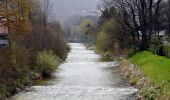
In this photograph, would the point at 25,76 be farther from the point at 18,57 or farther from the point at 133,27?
the point at 133,27

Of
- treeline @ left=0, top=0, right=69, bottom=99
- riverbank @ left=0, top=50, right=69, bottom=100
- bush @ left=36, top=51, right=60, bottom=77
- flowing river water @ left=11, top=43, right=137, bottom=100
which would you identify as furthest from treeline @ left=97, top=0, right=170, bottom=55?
treeline @ left=0, top=0, right=69, bottom=99

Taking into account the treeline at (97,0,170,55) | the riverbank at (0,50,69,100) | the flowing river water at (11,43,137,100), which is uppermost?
the treeline at (97,0,170,55)

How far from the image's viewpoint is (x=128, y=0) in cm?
5694

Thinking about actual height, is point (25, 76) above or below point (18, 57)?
below

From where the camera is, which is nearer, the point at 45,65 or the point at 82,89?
the point at 82,89

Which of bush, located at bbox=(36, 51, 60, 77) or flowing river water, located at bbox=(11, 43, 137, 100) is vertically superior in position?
bush, located at bbox=(36, 51, 60, 77)

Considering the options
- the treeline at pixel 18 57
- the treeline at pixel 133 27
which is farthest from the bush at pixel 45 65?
the treeline at pixel 133 27

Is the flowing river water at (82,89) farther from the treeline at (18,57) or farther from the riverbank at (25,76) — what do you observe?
the treeline at (18,57)

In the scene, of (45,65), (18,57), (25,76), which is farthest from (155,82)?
(45,65)

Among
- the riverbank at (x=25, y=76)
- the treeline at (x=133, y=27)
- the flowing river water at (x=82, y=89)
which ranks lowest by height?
the flowing river water at (x=82, y=89)

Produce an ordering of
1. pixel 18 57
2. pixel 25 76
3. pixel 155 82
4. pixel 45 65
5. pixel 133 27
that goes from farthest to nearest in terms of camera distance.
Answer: pixel 133 27, pixel 45 65, pixel 18 57, pixel 25 76, pixel 155 82

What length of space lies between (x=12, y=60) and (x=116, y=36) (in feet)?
110

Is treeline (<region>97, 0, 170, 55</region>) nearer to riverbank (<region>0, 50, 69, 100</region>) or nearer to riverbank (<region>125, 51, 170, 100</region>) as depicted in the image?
riverbank (<region>0, 50, 69, 100</region>)

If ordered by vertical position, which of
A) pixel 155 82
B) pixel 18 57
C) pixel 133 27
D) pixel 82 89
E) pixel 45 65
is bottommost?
pixel 82 89
